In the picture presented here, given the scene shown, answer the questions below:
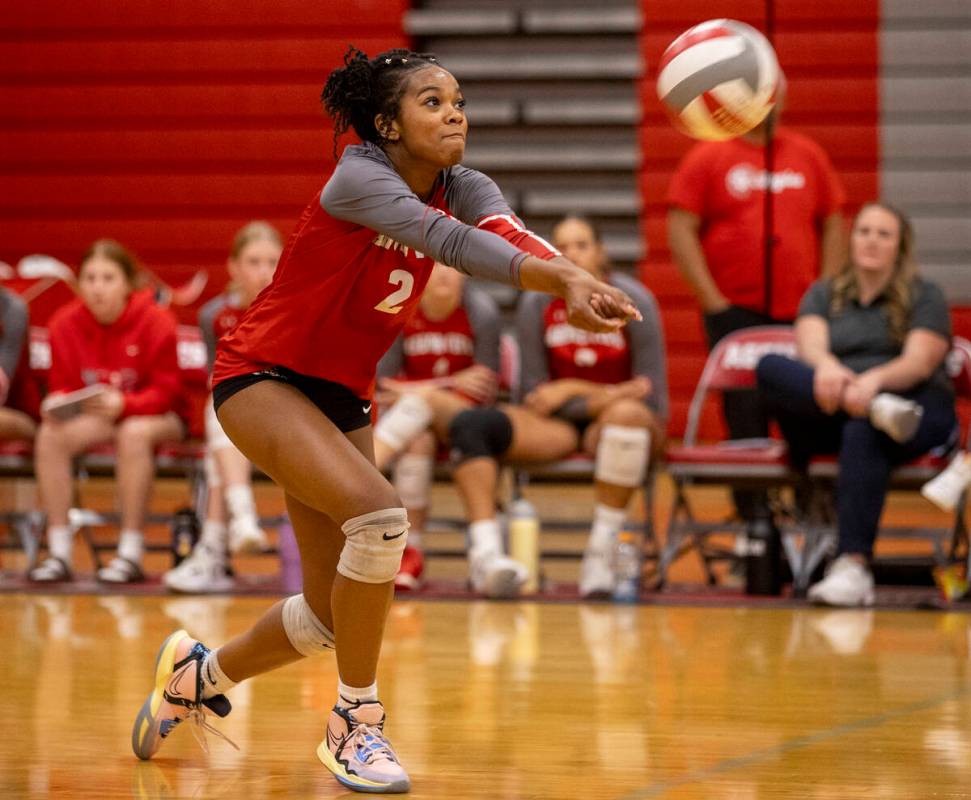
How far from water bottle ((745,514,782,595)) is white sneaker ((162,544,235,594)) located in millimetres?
1908

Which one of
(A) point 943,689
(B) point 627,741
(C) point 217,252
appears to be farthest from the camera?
(C) point 217,252

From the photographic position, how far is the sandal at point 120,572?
212 inches

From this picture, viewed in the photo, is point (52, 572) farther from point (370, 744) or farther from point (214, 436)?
point (370, 744)

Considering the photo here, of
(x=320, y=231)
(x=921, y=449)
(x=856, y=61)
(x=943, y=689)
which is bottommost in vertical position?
(x=943, y=689)

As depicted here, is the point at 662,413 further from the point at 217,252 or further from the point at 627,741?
the point at 217,252

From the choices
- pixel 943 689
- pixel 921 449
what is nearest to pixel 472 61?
pixel 921 449

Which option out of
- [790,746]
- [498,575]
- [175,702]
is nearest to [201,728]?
[175,702]

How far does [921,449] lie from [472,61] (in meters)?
4.97

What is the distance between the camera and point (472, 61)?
A: 912cm

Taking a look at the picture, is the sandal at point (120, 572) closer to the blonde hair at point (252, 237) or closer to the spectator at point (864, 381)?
the blonde hair at point (252, 237)

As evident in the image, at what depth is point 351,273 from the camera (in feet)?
8.86

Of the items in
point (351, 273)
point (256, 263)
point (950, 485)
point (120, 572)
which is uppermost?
point (351, 273)

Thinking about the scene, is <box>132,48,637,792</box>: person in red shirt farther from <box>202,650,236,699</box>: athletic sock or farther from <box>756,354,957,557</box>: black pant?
<box>756,354,957,557</box>: black pant

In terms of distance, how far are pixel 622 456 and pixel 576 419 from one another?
1.05 ft
